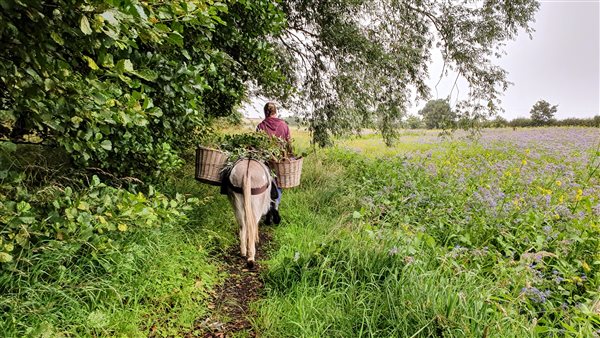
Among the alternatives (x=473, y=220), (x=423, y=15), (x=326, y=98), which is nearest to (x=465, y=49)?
(x=423, y=15)

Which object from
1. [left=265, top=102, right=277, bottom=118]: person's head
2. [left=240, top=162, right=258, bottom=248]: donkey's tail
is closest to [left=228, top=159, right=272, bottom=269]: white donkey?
[left=240, top=162, right=258, bottom=248]: donkey's tail

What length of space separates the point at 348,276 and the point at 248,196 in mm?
1843

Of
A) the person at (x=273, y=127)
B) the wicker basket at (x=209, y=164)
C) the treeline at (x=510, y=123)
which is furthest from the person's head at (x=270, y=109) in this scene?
the treeline at (x=510, y=123)

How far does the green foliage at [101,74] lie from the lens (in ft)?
5.54

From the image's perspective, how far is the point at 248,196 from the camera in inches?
187

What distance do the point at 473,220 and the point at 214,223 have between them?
412 cm

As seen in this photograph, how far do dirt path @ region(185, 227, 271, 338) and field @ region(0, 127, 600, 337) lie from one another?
49mm

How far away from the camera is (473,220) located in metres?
4.91

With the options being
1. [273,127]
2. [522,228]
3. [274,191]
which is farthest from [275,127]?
[522,228]

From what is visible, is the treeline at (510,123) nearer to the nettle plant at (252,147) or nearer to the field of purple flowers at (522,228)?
the field of purple flowers at (522,228)

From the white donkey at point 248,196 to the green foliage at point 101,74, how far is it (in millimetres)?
1095

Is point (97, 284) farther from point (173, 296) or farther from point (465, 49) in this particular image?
point (465, 49)

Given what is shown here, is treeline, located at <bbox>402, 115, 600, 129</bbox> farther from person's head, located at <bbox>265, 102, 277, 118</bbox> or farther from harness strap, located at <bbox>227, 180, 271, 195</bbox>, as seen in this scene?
harness strap, located at <bbox>227, 180, 271, 195</bbox>

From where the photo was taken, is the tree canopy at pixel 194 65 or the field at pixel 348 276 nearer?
the tree canopy at pixel 194 65
